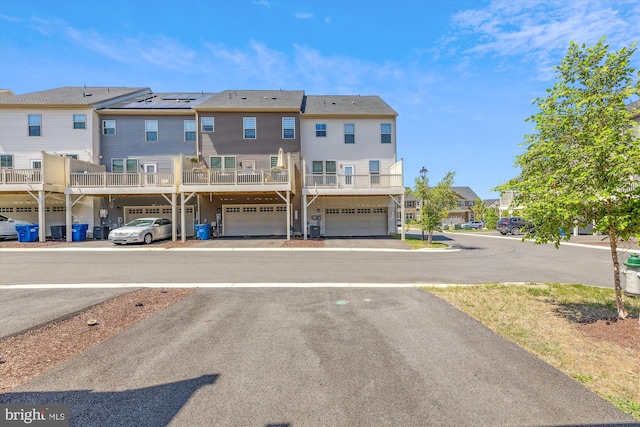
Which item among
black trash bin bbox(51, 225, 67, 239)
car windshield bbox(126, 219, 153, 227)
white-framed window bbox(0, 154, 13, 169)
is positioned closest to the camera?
car windshield bbox(126, 219, 153, 227)

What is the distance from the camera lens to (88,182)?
19.6 meters

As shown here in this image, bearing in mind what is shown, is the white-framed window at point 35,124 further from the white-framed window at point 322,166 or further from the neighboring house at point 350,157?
the white-framed window at point 322,166

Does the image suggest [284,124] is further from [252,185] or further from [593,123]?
[593,123]

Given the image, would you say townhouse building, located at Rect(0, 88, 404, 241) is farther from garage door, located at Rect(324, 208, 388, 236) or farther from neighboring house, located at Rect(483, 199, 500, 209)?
neighboring house, located at Rect(483, 199, 500, 209)

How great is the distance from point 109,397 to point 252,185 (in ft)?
53.3

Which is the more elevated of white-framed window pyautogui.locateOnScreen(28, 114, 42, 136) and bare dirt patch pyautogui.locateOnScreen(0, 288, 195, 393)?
white-framed window pyautogui.locateOnScreen(28, 114, 42, 136)

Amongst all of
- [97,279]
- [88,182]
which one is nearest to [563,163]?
[97,279]

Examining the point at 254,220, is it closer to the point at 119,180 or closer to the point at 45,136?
the point at 119,180

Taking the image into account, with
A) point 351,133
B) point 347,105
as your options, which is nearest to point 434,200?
point 351,133

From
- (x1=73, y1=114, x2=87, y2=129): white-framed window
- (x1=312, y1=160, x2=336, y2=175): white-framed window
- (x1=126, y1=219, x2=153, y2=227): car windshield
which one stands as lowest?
(x1=126, y1=219, x2=153, y2=227): car windshield

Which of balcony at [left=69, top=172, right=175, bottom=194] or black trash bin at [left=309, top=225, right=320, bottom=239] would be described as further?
black trash bin at [left=309, top=225, right=320, bottom=239]

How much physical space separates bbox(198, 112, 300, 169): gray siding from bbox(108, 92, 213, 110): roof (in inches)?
113

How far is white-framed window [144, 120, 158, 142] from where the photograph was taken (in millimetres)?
22719

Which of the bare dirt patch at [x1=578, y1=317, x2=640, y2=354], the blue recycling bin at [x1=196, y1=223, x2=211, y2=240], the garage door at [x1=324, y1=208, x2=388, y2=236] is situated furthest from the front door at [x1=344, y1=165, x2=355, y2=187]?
the bare dirt patch at [x1=578, y1=317, x2=640, y2=354]
